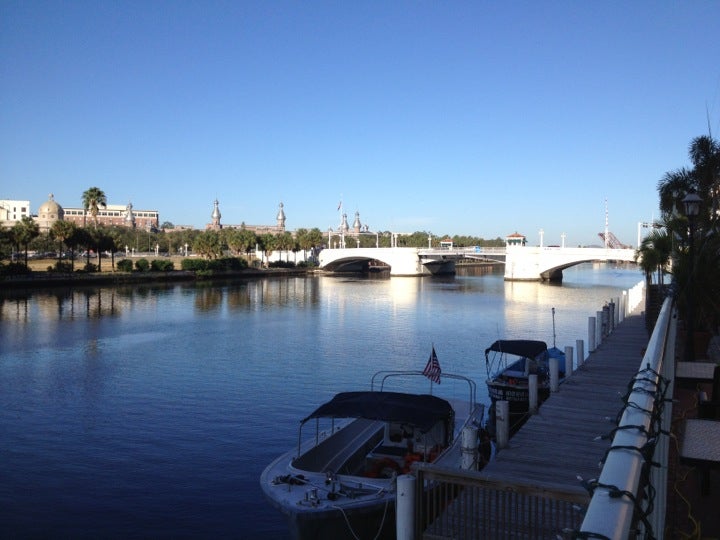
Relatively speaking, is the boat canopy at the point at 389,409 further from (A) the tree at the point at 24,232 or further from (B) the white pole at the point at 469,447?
(A) the tree at the point at 24,232

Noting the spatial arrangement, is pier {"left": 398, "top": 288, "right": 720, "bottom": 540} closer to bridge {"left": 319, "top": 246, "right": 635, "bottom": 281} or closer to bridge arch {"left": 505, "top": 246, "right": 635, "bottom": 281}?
bridge {"left": 319, "top": 246, "right": 635, "bottom": 281}

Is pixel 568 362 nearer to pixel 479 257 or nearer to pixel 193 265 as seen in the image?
pixel 193 265

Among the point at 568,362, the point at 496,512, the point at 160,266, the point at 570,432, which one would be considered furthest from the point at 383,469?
the point at 160,266

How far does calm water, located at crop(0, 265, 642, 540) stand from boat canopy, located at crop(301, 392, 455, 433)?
3120mm

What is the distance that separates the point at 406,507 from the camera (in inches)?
359

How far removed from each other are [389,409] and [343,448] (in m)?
2.39

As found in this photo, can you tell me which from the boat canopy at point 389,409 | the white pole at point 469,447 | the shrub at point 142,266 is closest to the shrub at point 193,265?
the shrub at point 142,266

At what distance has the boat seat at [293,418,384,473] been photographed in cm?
1499

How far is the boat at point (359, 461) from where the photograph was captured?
41.2ft

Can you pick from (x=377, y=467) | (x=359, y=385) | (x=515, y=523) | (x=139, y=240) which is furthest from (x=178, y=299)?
(x=139, y=240)

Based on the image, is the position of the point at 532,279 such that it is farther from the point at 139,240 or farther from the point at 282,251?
the point at 139,240

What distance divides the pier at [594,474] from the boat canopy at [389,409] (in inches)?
72.3

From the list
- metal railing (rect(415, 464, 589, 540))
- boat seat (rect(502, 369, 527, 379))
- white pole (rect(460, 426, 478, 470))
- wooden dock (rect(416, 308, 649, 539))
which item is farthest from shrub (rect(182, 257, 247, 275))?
metal railing (rect(415, 464, 589, 540))

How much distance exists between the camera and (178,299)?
234 ft
